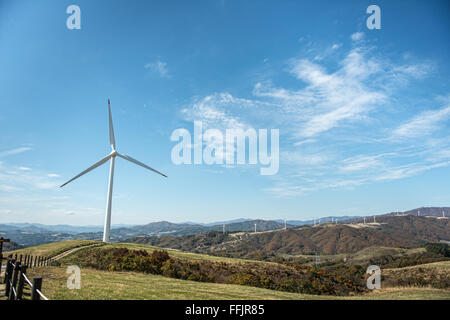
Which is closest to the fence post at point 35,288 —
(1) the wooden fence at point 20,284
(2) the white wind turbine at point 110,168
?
(1) the wooden fence at point 20,284

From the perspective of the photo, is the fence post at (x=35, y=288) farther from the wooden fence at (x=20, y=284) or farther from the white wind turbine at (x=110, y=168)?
the white wind turbine at (x=110, y=168)

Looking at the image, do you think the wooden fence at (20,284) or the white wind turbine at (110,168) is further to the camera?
the white wind turbine at (110,168)

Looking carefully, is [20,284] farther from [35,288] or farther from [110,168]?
[110,168]

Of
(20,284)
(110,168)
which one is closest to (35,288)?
(20,284)

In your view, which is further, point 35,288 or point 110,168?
point 110,168

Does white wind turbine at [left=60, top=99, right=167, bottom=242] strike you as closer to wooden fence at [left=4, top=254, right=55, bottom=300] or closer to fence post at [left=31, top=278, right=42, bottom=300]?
wooden fence at [left=4, top=254, right=55, bottom=300]

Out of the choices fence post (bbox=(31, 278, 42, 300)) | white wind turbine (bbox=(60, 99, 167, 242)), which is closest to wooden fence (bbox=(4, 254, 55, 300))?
fence post (bbox=(31, 278, 42, 300))

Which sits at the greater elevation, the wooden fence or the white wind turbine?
the white wind turbine

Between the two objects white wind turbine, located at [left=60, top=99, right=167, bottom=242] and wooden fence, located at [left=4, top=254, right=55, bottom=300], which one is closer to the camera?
wooden fence, located at [left=4, top=254, right=55, bottom=300]

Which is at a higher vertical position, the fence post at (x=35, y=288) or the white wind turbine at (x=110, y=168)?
the white wind turbine at (x=110, y=168)
